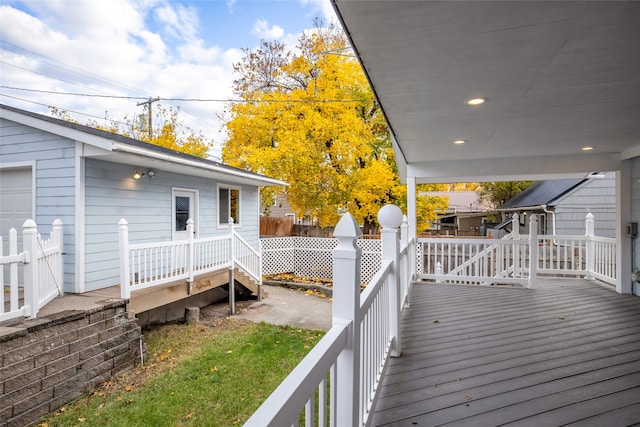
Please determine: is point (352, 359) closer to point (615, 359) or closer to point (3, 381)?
point (615, 359)

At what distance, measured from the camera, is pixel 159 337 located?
6035 millimetres

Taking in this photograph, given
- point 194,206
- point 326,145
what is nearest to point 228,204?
point 194,206

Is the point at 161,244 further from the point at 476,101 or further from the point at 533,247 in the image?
the point at 533,247

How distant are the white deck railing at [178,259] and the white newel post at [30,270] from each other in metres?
1.03

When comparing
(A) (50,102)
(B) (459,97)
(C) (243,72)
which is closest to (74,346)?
(B) (459,97)

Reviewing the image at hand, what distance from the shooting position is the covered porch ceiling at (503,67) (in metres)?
1.69

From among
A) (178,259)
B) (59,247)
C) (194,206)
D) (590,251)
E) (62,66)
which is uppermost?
(62,66)

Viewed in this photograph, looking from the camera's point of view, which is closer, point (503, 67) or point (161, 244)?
point (503, 67)

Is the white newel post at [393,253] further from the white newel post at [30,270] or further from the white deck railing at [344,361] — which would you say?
the white newel post at [30,270]

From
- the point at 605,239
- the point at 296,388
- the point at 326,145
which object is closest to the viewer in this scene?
the point at 296,388

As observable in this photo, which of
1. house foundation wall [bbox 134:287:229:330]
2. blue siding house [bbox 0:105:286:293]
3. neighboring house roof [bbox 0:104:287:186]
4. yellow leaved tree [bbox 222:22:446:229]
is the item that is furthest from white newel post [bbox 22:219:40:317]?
yellow leaved tree [bbox 222:22:446:229]

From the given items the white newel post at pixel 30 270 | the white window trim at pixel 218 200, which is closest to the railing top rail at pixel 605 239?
the white window trim at pixel 218 200

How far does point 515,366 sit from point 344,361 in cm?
218

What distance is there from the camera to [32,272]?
13.4 ft
